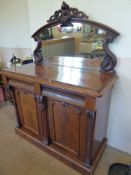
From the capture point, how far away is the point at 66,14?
1447 mm

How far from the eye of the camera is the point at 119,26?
1275 millimetres

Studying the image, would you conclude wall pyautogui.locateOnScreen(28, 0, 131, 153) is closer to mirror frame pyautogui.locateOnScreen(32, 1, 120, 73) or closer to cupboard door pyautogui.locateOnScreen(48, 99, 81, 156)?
mirror frame pyautogui.locateOnScreen(32, 1, 120, 73)

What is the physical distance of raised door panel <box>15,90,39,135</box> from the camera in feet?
5.29

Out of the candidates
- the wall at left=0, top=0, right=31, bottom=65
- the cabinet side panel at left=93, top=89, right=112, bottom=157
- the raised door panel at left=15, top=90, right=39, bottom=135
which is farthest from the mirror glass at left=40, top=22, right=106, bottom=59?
the wall at left=0, top=0, right=31, bottom=65

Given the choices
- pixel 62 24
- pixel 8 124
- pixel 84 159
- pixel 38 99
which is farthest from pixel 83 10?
pixel 8 124

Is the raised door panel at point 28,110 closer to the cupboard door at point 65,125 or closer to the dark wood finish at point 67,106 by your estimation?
the dark wood finish at point 67,106

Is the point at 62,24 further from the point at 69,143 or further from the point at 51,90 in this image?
the point at 69,143

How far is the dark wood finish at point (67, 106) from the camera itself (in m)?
1.17

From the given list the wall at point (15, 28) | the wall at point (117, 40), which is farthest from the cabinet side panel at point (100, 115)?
the wall at point (15, 28)

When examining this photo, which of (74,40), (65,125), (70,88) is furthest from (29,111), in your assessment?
(74,40)

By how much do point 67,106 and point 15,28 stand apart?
75.1 inches

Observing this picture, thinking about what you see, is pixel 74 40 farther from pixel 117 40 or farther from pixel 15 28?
pixel 15 28

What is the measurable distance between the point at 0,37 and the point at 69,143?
2.43 meters

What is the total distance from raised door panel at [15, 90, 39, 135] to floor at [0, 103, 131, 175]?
234 mm
